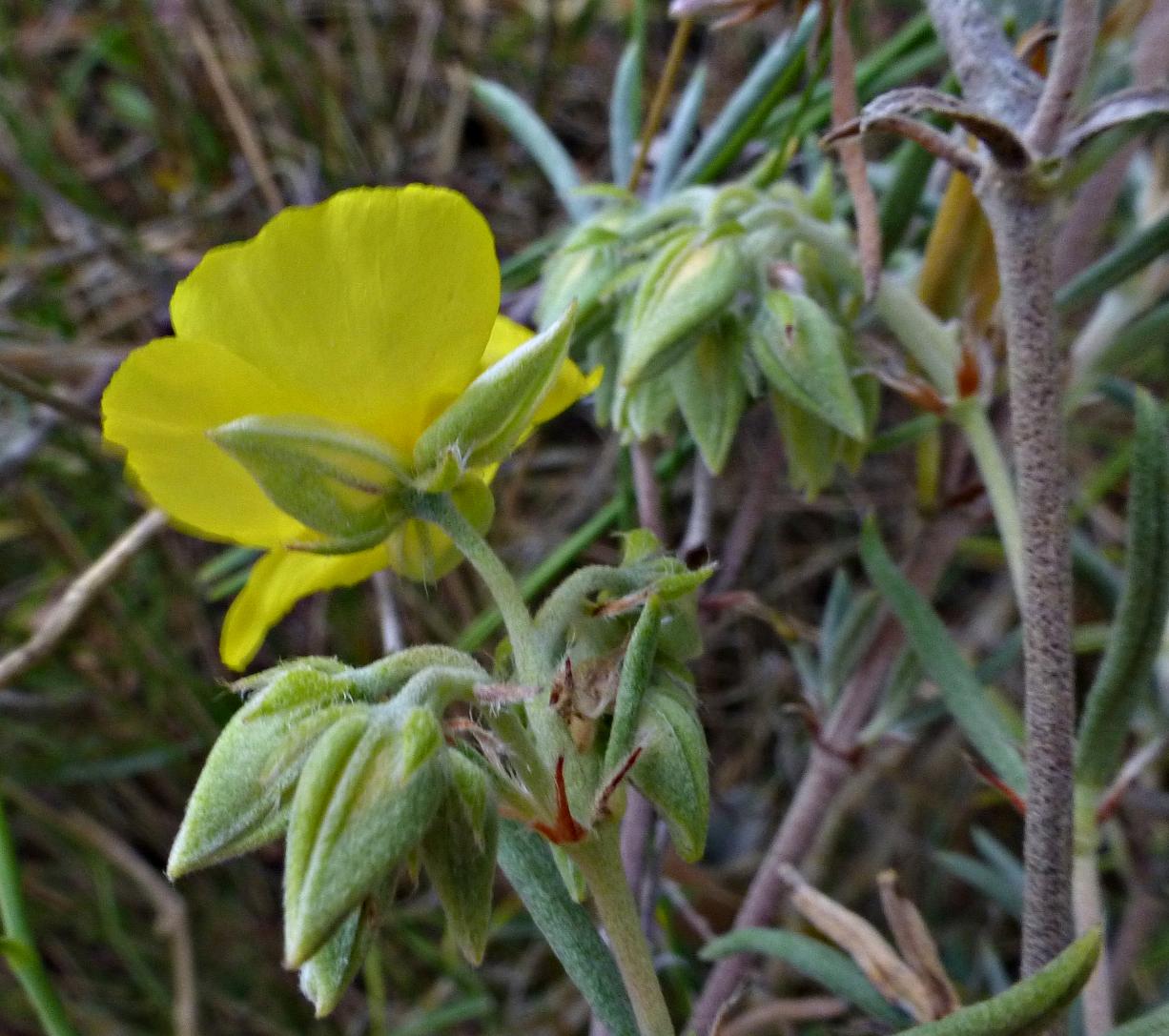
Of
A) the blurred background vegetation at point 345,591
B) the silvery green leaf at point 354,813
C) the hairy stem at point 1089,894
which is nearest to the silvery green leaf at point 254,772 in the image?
the silvery green leaf at point 354,813

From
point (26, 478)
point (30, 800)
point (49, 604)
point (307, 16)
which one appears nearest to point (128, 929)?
point (30, 800)

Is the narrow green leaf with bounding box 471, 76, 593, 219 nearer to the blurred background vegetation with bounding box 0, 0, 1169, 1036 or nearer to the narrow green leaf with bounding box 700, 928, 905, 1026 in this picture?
the blurred background vegetation with bounding box 0, 0, 1169, 1036

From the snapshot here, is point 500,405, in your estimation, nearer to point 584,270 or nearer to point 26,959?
point 584,270

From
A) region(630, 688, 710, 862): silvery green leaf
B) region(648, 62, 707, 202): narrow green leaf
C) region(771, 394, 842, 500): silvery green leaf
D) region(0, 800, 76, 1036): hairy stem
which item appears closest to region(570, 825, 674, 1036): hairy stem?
region(630, 688, 710, 862): silvery green leaf

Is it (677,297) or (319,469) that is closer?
(319,469)

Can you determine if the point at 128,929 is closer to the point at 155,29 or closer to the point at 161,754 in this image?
the point at 161,754

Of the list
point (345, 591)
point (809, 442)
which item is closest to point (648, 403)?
point (809, 442)
